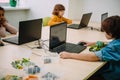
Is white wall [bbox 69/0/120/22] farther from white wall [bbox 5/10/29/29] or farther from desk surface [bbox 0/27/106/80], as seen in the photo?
desk surface [bbox 0/27/106/80]

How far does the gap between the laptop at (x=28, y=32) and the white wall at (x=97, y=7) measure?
222 cm

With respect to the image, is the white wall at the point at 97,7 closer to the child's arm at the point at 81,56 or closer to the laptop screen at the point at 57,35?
the laptop screen at the point at 57,35

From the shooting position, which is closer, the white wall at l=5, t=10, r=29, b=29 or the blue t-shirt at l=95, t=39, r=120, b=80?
the blue t-shirt at l=95, t=39, r=120, b=80

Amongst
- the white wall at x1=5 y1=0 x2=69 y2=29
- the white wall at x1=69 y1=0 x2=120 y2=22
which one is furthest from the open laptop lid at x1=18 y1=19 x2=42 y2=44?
the white wall at x1=69 y1=0 x2=120 y2=22

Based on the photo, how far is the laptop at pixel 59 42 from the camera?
82.3 inches

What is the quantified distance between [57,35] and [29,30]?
1.06ft

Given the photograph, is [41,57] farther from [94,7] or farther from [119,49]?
[94,7]

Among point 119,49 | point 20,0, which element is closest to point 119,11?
point 20,0

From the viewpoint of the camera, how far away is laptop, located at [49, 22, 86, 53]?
82.3 inches

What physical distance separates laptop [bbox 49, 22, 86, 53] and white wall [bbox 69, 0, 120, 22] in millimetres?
2268

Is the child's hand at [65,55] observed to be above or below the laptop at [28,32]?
below

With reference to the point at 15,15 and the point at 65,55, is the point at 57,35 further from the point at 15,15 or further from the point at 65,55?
the point at 15,15

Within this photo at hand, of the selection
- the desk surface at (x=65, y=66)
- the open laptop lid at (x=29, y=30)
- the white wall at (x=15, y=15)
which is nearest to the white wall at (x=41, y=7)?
the white wall at (x=15, y=15)

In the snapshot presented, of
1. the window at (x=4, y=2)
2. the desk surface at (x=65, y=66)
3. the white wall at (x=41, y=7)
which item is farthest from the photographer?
the white wall at (x=41, y=7)
